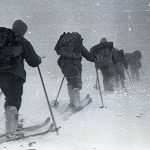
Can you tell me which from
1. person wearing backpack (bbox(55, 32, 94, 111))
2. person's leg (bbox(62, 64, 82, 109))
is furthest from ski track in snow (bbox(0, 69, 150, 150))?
person wearing backpack (bbox(55, 32, 94, 111))

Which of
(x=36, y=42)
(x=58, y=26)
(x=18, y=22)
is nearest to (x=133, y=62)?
(x=18, y=22)

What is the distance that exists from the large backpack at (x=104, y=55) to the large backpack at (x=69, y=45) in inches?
143

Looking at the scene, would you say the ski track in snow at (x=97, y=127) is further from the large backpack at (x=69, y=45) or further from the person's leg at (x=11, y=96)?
the large backpack at (x=69, y=45)

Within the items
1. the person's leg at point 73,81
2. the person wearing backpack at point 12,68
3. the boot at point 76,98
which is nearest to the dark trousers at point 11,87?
the person wearing backpack at point 12,68

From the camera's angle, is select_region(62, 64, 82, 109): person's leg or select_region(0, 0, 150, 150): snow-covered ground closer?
select_region(0, 0, 150, 150): snow-covered ground

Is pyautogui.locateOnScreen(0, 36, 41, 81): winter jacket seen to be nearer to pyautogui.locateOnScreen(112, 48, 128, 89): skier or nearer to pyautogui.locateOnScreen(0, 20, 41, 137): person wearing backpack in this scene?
pyautogui.locateOnScreen(0, 20, 41, 137): person wearing backpack

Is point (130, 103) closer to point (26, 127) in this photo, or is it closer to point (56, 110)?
point (56, 110)

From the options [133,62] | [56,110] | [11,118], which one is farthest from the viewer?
[133,62]

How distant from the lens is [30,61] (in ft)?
21.5

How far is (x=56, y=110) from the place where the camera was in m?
8.76

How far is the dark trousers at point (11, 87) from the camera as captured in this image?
6.39 m

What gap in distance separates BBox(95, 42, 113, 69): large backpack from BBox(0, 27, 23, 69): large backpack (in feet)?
21.5

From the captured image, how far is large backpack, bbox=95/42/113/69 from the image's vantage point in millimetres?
12789

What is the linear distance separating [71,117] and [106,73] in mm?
5637
